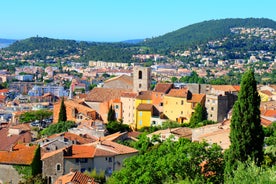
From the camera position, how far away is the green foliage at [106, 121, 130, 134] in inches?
1487

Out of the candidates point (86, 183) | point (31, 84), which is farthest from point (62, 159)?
point (31, 84)

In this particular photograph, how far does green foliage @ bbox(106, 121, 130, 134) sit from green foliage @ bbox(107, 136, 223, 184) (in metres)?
21.1

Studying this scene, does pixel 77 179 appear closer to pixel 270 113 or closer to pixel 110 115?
pixel 270 113

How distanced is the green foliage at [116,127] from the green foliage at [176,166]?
2114 cm

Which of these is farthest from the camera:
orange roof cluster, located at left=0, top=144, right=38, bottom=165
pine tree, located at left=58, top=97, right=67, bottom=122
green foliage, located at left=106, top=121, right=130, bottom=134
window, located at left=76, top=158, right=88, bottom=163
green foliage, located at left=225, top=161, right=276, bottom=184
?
pine tree, located at left=58, top=97, right=67, bottom=122

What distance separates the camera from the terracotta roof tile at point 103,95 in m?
46.0

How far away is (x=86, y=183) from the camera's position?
2075 cm

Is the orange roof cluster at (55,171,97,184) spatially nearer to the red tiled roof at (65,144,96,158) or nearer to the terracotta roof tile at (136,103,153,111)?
the red tiled roof at (65,144,96,158)

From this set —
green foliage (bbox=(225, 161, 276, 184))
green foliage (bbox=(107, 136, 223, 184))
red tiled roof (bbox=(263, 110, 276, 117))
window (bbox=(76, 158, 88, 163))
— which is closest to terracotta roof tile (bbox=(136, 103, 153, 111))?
red tiled roof (bbox=(263, 110, 276, 117))

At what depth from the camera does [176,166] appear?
14945 mm

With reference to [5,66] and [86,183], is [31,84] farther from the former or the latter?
[86,183]

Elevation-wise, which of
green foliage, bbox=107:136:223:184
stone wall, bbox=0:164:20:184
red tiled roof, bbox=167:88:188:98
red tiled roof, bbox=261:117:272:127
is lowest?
stone wall, bbox=0:164:20:184

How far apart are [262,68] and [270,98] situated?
88.2 meters

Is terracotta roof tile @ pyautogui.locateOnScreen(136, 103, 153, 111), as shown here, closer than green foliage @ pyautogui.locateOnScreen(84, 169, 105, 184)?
No
